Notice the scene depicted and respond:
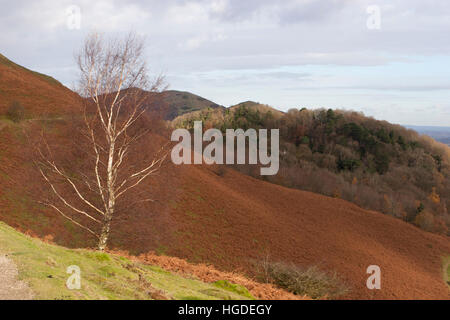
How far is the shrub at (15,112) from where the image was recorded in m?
25.8

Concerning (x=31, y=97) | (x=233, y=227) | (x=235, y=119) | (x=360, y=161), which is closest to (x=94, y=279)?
(x=233, y=227)

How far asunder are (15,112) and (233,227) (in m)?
19.3

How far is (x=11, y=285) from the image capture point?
6.62 m

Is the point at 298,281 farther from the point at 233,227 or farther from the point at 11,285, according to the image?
the point at 233,227

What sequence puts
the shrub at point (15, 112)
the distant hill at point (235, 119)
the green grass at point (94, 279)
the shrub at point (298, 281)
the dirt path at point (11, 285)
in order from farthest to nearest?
1. the distant hill at point (235, 119)
2. the shrub at point (15, 112)
3. the shrub at point (298, 281)
4. the green grass at point (94, 279)
5. the dirt path at point (11, 285)

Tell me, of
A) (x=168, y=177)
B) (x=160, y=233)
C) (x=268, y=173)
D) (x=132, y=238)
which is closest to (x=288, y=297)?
(x=132, y=238)

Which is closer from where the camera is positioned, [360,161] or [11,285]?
[11,285]

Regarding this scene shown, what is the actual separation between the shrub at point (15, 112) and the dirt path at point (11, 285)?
855 inches

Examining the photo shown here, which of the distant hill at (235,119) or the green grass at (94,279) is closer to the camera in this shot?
the green grass at (94,279)

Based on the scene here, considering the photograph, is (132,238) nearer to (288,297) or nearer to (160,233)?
(160,233)

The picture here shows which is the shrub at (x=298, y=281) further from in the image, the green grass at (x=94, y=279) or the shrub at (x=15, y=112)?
the shrub at (x=15, y=112)

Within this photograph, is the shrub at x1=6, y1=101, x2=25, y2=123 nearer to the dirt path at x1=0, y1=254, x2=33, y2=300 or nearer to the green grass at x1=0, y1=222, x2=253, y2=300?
the green grass at x1=0, y1=222, x2=253, y2=300

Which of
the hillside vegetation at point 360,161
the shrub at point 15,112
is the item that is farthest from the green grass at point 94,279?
the hillside vegetation at point 360,161
